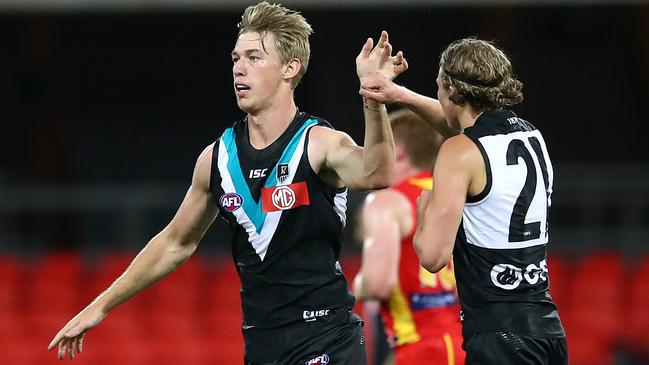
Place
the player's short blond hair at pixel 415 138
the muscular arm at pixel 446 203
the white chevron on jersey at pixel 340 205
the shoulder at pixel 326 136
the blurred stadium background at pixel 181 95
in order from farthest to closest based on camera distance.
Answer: the blurred stadium background at pixel 181 95 → the player's short blond hair at pixel 415 138 → the white chevron on jersey at pixel 340 205 → the shoulder at pixel 326 136 → the muscular arm at pixel 446 203

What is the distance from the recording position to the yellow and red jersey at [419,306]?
6.18 metres

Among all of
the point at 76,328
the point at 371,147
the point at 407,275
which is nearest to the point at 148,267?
the point at 76,328

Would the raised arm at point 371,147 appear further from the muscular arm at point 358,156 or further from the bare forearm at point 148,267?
the bare forearm at point 148,267

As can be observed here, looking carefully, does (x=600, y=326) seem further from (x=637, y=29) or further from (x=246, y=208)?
(x=246, y=208)

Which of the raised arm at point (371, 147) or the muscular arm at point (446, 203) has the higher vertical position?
the raised arm at point (371, 147)

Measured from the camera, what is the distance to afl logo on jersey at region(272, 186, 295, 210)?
4.78 m

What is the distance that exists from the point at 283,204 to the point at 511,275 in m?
0.96

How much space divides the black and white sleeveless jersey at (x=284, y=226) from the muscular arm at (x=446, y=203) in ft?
1.79

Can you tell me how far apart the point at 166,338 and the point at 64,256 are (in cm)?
235

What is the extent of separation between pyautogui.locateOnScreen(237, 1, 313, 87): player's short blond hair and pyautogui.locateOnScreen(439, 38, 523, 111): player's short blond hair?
62cm

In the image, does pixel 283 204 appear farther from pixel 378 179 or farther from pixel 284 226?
pixel 378 179

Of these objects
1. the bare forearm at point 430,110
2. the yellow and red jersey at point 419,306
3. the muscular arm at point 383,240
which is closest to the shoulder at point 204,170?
the bare forearm at point 430,110

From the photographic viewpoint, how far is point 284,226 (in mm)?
4816

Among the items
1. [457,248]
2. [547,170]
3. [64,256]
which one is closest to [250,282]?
[457,248]
